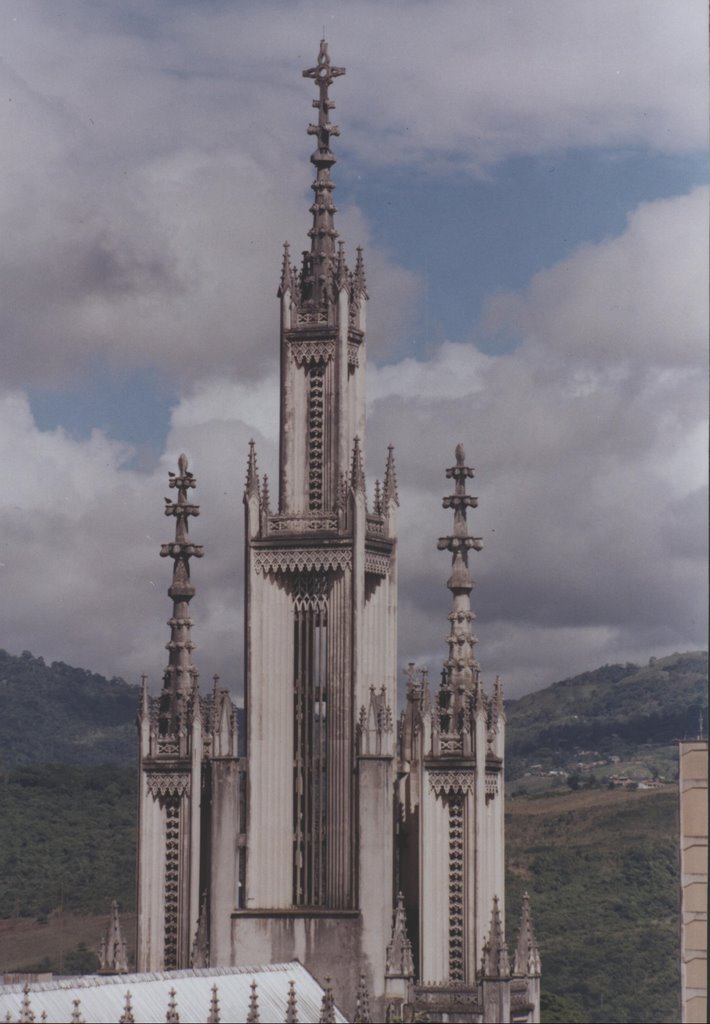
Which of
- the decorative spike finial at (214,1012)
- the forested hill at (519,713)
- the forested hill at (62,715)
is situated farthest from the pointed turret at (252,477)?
the forested hill at (62,715)

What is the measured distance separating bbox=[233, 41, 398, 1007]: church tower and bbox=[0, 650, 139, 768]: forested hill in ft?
210

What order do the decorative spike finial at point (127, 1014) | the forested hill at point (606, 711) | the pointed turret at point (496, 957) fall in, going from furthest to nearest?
the forested hill at point (606, 711), the pointed turret at point (496, 957), the decorative spike finial at point (127, 1014)

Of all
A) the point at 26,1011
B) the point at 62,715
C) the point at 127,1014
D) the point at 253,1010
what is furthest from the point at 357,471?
the point at 62,715

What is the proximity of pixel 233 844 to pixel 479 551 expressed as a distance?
13.5 m

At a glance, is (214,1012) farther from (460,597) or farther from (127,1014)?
(460,597)

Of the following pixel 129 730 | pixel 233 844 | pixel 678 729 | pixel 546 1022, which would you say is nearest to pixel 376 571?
pixel 233 844

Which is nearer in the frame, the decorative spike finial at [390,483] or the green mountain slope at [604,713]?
the decorative spike finial at [390,483]

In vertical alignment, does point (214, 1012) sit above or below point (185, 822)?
below

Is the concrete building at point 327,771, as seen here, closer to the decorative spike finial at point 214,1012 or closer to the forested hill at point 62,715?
the decorative spike finial at point 214,1012

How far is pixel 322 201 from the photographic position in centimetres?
10331

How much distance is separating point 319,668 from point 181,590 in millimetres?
6626

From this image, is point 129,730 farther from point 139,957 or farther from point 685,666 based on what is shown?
point 139,957

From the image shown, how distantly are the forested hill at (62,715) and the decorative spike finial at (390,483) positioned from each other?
63.9 meters

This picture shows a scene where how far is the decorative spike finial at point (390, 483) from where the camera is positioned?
102 m
